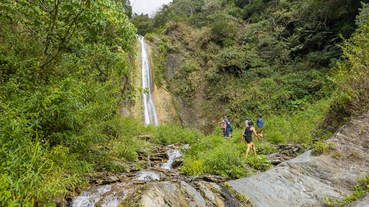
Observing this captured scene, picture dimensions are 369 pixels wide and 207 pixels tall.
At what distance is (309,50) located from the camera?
2273cm

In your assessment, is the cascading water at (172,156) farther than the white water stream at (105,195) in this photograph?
Yes

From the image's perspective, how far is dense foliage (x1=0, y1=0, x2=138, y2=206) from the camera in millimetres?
4473

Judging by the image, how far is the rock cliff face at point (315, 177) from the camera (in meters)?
6.81

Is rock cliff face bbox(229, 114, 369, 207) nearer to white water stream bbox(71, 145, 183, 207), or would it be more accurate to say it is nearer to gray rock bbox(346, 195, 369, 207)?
gray rock bbox(346, 195, 369, 207)

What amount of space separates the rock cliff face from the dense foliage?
11.3ft

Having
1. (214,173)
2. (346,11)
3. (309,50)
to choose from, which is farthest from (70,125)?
(309,50)

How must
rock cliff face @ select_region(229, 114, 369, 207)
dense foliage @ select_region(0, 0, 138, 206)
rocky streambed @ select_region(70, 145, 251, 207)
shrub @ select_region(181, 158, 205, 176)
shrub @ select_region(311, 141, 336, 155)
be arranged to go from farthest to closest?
shrub @ select_region(311, 141, 336, 155), shrub @ select_region(181, 158, 205, 176), rock cliff face @ select_region(229, 114, 369, 207), rocky streambed @ select_region(70, 145, 251, 207), dense foliage @ select_region(0, 0, 138, 206)

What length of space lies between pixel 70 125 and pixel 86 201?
1.59 metres

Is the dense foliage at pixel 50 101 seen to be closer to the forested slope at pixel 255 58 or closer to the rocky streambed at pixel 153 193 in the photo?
the rocky streambed at pixel 153 193

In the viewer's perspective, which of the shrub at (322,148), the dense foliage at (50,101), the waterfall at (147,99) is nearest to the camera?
the dense foliage at (50,101)

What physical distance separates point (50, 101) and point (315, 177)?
21.3 ft

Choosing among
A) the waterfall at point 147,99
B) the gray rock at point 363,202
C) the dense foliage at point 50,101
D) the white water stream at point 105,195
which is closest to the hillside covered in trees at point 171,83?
the dense foliage at point 50,101

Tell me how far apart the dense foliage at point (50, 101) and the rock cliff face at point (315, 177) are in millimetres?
3459

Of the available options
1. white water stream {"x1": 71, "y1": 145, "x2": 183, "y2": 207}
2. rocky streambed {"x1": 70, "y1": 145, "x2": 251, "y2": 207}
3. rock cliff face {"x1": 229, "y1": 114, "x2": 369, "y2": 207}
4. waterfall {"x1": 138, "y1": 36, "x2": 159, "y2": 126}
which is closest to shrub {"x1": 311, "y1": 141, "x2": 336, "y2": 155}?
rock cliff face {"x1": 229, "y1": 114, "x2": 369, "y2": 207}
